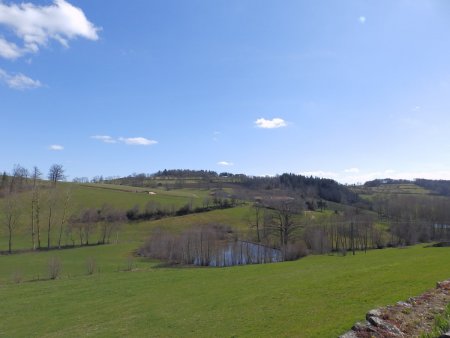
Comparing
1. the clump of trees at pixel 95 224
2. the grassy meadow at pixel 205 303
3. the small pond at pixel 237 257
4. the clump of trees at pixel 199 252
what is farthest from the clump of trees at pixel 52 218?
the grassy meadow at pixel 205 303

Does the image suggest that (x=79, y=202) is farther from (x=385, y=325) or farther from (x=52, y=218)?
(x=385, y=325)

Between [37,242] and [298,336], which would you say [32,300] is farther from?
[37,242]

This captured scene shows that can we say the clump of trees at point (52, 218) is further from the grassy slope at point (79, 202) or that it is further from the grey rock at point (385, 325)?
the grey rock at point (385, 325)

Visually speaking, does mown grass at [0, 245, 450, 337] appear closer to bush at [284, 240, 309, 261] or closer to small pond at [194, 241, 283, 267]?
bush at [284, 240, 309, 261]

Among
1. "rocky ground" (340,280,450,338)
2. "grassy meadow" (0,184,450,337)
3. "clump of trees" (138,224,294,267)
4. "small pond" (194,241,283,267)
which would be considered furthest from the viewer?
"clump of trees" (138,224,294,267)

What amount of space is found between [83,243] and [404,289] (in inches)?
3501

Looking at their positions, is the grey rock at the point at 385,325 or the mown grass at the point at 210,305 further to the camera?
the mown grass at the point at 210,305

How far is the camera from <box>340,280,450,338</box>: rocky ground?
984cm

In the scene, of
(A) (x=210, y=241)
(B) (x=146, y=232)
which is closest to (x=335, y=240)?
(A) (x=210, y=241)

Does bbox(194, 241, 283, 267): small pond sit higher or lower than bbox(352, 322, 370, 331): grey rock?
lower

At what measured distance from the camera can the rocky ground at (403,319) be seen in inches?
388

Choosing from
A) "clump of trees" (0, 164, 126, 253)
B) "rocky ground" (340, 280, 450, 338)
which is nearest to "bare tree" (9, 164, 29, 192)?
"clump of trees" (0, 164, 126, 253)

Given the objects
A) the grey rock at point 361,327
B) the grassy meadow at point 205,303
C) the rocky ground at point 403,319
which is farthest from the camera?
the grassy meadow at point 205,303

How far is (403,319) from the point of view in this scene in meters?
10.8
